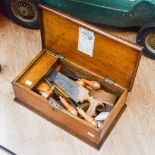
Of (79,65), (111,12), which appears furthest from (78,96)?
(111,12)

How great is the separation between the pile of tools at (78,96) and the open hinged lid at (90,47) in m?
0.08

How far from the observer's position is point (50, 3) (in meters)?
1.92

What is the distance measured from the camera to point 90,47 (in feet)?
5.32

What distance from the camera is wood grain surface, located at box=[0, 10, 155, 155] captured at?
1.63 m

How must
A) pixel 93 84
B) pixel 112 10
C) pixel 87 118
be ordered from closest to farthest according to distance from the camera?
pixel 87 118
pixel 93 84
pixel 112 10

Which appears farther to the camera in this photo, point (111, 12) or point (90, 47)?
point (111, 12)

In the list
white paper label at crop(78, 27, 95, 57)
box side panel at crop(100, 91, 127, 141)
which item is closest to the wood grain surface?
box side panel at crop(100, 91, 127, 141)

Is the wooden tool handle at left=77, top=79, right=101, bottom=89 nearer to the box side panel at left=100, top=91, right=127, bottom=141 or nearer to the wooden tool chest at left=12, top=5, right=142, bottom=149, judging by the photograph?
the wooden tool chest at left=12, top=5, right=142, bottom=149

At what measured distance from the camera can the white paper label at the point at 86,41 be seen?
156 cm

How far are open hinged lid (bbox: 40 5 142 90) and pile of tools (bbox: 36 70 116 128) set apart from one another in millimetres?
82

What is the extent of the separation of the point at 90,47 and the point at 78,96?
0.76 ft

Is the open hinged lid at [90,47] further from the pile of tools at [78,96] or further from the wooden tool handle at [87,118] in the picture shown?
the wooden tool handle at [87,118]

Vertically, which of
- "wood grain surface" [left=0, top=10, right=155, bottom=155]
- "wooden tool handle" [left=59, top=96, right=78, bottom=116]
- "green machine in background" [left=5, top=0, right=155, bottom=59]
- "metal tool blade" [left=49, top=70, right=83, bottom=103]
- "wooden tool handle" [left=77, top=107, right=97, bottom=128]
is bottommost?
"wood grain surface" [left=0, top=10, right=155, bottom=155]

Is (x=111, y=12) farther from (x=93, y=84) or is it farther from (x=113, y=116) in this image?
(x=113, y=116)
